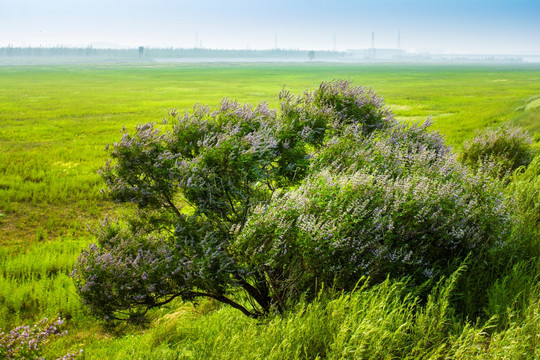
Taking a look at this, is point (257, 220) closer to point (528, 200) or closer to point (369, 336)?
point (369, 336)

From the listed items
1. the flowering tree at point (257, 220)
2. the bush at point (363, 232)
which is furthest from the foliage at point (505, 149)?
the bush at point (363, 232)

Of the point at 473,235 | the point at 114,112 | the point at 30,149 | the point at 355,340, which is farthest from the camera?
the point at 114,112

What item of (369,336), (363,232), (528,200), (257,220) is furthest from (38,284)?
(528,200)

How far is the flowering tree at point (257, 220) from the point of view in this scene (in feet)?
16.9

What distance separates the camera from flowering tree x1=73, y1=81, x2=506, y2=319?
514cm

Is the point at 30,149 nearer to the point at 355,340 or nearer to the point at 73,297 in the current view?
the point at 73,297

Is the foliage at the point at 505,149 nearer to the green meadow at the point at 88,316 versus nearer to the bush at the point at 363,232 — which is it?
the green meadow at the point at 88,316

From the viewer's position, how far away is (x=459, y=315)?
5.02m

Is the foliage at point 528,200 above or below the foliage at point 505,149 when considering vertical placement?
below

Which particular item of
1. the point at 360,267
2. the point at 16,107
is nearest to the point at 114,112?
the point at 16,107

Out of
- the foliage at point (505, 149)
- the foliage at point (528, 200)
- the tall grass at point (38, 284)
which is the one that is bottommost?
the tall grass at point (38, 284)

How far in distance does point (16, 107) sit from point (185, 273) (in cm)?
4110

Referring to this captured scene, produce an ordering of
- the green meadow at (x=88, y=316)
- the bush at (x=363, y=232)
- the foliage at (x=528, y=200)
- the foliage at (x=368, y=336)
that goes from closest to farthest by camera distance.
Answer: the foliage at (x=368, y=336) < the green meadow at (x=88, y=316) < the bush at (x=363, y=232) < the foliage at (x=528, y=200)

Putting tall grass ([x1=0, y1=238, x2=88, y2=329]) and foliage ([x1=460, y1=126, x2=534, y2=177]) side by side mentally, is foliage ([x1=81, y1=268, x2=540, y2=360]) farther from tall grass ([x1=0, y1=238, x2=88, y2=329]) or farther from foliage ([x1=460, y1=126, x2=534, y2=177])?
foliage ([x1=460, y1=126, x2=534, y2=177])
